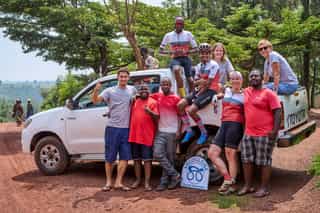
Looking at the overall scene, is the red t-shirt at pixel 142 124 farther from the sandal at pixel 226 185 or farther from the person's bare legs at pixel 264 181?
the person's bare legs at pixel 264 181

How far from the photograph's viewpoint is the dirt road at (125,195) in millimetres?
6234

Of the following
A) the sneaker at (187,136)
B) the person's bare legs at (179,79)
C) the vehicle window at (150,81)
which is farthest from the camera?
the vehicle window at (150,81)

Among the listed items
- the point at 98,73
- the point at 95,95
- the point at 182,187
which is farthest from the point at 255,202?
the point at 98,73

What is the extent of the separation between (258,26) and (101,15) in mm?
6450

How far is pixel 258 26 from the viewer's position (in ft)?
56.4

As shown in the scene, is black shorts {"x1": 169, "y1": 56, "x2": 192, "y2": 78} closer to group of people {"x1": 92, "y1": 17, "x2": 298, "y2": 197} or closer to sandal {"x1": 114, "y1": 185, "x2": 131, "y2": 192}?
group of people {"x1": 92, "y1": 17, "x2": 298, "y2": 197}

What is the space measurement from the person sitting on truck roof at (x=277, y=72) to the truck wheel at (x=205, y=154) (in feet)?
4.57

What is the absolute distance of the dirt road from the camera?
20.5 feet

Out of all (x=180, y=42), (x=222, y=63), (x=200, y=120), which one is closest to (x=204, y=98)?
(x=200, y=120)

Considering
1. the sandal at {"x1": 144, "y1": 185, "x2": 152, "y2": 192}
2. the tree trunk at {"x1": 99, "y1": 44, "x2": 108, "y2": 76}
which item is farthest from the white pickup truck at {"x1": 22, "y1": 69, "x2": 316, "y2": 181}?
the tree trunk at {"x1": 99, "y1": 44, "x2": 108, "y2": 76}

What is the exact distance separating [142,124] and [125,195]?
1.12m

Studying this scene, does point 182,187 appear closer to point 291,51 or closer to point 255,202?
point 255,202

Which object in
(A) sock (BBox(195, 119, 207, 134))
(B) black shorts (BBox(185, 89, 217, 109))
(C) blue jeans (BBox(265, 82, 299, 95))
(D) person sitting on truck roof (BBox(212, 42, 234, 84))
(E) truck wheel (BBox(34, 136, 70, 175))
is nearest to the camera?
(C) blue jeans (BBox(265, 82, 299, 95))

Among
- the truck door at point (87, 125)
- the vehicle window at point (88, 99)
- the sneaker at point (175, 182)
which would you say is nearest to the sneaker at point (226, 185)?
the sneaker at point (175, 182)
